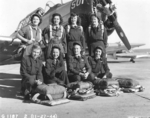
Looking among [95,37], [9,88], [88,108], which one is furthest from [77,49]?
[9,88]

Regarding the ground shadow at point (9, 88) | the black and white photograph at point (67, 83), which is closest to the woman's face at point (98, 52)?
the black and white photograph at point (67, 83)

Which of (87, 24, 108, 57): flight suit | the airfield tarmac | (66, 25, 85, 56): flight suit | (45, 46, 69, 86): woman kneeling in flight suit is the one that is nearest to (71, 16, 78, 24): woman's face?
(66, 25, 85, 56): flight suit

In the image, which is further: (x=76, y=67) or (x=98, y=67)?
(x=98, y=67)

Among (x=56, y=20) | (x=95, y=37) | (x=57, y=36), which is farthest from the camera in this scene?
(x=95, y=37)

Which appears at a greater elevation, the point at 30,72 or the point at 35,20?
the point at 35,20

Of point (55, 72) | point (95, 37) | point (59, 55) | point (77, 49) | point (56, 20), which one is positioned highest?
point (56, 20)

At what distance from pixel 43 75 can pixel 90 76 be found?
92cm

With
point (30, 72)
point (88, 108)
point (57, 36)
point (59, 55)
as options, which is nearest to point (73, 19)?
point (57, 36)

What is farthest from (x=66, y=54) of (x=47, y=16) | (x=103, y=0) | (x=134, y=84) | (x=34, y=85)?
(x=47, y=16)

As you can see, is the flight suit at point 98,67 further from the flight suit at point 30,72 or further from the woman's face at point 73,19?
the flight suit at point 30,72

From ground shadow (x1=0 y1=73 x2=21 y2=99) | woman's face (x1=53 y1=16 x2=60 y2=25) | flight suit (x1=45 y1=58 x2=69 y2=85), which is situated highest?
woman's face (x1=53 y1=16 x2=60 y2=25)

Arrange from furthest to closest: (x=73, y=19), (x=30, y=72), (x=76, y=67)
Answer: (x=73, y=19)
(x=76, y=67)
(x=30, y=72)

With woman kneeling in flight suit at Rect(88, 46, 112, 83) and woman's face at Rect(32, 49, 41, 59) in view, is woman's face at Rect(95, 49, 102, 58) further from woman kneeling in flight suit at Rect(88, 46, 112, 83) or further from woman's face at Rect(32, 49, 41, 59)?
woman's face at Rect(32, 49, 41, 59)

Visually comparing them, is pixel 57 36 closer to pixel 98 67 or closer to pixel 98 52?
pixel 98 52
